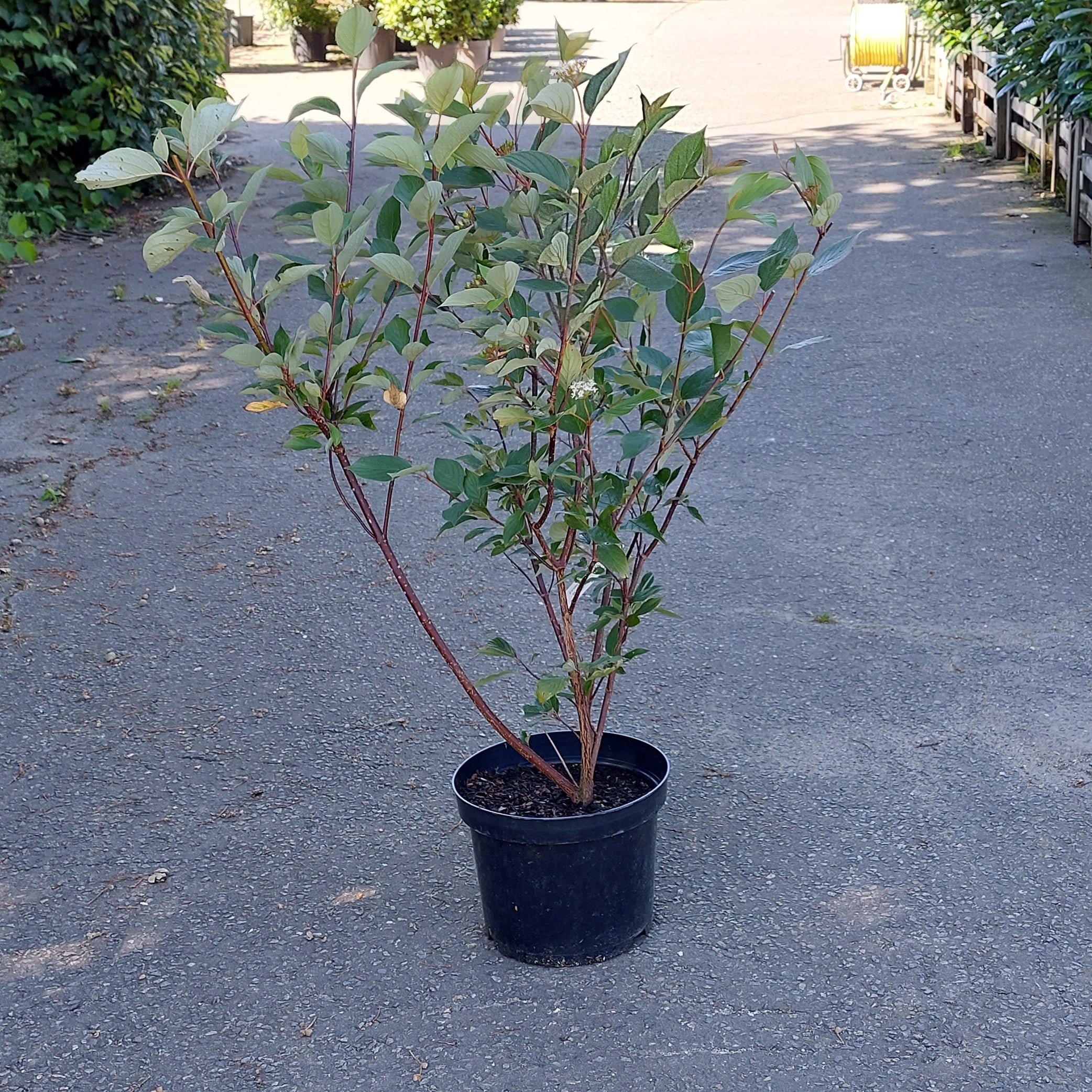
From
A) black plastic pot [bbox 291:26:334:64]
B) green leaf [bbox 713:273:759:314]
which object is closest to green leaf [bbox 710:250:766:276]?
green leaf [bbox 713:273:759:314]

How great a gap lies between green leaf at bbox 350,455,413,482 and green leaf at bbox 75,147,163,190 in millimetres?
614

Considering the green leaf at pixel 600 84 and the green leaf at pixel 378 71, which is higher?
the green leaf at pixel 378 71

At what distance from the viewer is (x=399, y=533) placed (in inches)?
205

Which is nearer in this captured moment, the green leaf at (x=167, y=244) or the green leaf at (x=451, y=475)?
the green leaf at (x=167, y=244)

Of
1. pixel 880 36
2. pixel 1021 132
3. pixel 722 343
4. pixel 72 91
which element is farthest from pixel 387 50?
pixel 722 343

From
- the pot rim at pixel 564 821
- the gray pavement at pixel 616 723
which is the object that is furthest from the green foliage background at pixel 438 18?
the pot rim at pixel 564 821

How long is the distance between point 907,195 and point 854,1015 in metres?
9.01

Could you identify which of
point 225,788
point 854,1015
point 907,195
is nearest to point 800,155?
point 854,1015

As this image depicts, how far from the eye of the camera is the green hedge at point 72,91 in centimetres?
942

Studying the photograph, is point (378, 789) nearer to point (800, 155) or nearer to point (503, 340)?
point (503, 340)

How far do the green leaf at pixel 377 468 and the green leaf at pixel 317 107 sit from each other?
620 millimetres

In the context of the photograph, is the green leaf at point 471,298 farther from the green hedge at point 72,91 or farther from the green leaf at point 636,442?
the green hedge at point 72,91

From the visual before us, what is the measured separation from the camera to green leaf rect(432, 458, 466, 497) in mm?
2539

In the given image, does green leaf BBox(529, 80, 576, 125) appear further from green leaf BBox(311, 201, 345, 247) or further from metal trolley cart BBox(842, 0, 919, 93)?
metal trolley cart BBox(842, 0, 919, 93)
